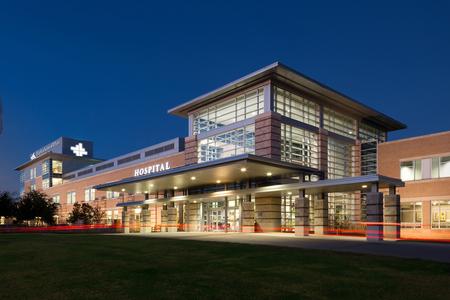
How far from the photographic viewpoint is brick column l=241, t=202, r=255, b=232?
36000 millimetres

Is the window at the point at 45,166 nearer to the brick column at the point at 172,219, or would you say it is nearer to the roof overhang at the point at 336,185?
the brick column at the point at 172,219

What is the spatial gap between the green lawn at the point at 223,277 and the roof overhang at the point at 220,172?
52.4ft

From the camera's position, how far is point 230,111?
42.7m

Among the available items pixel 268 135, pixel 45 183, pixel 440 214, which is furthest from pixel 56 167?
pixel 440 214

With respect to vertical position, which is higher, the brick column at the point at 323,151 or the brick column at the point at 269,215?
the brick column at the point at 323,151

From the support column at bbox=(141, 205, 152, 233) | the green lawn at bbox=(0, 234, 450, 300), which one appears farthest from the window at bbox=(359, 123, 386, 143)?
the green lawn at bbox=(0, 234, 450, 300)

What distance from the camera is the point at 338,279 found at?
32.4 feet

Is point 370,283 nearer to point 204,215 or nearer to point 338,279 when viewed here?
point 338,279

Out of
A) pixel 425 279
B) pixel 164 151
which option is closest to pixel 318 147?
pixel 164 151

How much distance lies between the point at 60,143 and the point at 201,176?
242ft

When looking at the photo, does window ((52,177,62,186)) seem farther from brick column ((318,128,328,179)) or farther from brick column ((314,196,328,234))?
brick column ((314,196,328,234))

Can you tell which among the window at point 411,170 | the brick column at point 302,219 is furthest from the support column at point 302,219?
the window at point 411,170

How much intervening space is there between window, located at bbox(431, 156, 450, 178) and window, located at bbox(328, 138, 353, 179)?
29.7 feet

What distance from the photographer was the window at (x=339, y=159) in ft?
143
